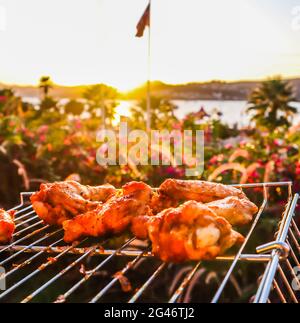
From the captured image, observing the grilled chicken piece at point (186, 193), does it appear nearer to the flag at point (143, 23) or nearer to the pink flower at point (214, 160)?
the pink flower at point (214, 160)

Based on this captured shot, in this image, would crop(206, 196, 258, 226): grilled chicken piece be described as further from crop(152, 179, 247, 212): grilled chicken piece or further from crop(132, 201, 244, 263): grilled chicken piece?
crop(132, 201, 244, 263): grilled chicken piece

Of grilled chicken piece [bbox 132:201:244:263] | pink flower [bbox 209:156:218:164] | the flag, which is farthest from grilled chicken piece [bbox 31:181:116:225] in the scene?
the flag

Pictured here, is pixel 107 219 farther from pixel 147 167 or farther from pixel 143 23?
pixel 143 23

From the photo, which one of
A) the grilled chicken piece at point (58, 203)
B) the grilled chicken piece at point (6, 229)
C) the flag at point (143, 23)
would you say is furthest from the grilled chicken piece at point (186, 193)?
the flag at point (143, 23)

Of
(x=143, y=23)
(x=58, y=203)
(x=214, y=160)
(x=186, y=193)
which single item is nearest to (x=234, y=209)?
(x=186, y=193)
